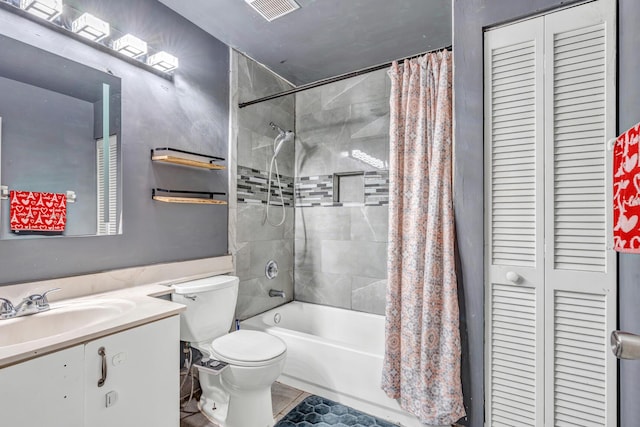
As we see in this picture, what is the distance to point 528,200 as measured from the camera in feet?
4.72

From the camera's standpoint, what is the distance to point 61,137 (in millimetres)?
1509

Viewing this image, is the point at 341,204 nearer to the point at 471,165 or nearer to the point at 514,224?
the point at 471,165

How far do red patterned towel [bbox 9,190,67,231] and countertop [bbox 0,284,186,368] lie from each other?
36cm

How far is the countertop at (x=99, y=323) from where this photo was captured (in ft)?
3.13

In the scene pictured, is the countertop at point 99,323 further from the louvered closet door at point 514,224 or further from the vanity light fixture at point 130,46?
the louvered closet door at point 514,224

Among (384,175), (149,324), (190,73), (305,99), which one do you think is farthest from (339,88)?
(149,324)

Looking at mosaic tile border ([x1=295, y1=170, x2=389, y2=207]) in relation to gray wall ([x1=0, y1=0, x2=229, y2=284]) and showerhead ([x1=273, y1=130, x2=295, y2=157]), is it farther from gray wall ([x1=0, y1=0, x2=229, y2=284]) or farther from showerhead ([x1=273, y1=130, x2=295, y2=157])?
gray wall ([x1=0, y1=0, x2=229, y2=284])

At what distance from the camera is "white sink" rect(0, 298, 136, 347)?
1176mm

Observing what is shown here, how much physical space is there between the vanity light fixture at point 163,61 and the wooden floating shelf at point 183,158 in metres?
0.48

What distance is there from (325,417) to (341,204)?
1590 mm

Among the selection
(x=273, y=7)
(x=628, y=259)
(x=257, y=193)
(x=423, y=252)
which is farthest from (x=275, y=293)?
(x=628, y=259)

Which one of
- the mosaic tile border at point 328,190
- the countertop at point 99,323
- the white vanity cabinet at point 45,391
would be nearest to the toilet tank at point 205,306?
the countertop at point 99,323

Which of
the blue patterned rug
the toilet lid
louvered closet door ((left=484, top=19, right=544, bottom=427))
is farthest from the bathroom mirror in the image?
louvered closet door ((left=484, top=19, right=544, bottom=427))

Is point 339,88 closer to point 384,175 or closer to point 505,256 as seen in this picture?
point 384,175
